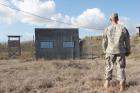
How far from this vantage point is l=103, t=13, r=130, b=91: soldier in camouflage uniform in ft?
33.3

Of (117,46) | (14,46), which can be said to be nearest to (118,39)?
(117,46)

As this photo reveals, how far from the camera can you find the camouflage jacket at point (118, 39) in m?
10.2

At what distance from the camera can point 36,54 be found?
1372 inches

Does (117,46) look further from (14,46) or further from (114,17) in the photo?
(14,46)

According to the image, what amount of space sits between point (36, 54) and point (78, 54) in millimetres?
3693

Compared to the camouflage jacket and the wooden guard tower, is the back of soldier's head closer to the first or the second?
the camouflage jacket

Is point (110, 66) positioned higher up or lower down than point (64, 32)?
lower down

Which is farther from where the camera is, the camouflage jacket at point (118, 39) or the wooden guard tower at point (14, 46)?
the wooden guard tower at point (14, 46)

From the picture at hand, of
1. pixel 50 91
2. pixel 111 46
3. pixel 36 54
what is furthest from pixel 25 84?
pixel 36 54

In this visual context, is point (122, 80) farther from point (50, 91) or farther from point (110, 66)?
point (50, 91)

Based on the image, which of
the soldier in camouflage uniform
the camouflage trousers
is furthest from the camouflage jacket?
the camouflage trousers

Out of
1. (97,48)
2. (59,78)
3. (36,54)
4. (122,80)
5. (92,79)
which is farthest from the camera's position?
(97,48)

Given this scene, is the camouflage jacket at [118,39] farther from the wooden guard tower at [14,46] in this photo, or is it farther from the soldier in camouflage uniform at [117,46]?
the wooden guard tower at [14,46]

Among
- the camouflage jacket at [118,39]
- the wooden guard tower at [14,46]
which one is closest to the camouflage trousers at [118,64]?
the camouflage jacket at [118,39]
